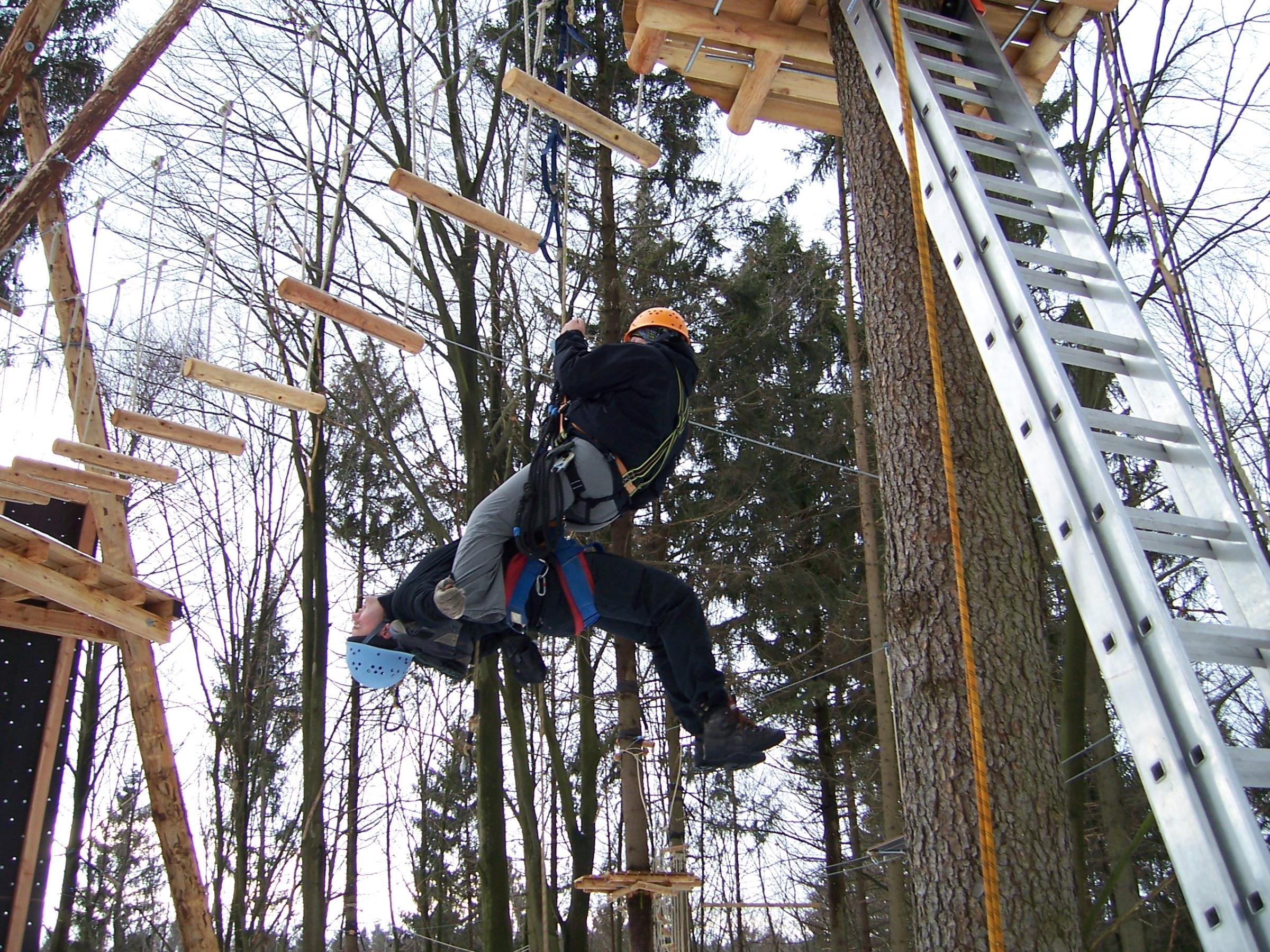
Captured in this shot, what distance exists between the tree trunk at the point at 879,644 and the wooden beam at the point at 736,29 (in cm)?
526

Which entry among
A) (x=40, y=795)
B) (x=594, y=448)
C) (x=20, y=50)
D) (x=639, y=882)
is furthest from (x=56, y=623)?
(x=639, y=882)

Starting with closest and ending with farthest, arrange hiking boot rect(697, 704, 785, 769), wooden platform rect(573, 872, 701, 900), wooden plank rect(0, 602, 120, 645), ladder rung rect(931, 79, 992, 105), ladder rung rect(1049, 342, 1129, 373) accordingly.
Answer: ladder rung rect(1049, 342, 1129, 373) → ladder rung rect(931, 79, 992, 105) → hiking boot rect(697, 704, 785, 769) → wooden plank rect(0, 602, 120, 645) → wooden platform rect(573, 872, 701, 900)

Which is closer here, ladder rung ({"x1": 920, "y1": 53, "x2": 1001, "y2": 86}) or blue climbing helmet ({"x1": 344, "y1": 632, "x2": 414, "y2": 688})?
ladder rung ({"x1": 920, "y1": 53, "x2": 1001, "y2": 86})

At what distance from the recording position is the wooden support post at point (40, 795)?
5.12 meters

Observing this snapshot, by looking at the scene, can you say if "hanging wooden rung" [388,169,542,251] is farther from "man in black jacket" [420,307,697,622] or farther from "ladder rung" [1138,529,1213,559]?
"ladder rung" [1138,529,1213,559]

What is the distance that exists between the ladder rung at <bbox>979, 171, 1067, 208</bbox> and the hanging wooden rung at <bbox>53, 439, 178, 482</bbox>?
4.49m

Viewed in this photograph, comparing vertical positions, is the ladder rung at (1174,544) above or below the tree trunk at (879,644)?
below

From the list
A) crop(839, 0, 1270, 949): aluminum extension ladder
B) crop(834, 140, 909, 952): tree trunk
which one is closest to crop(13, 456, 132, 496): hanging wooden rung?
crop(839, 0, 1270, 949): aluminum extension ladder

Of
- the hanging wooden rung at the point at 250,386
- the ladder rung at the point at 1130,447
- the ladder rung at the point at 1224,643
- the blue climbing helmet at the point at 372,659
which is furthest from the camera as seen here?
the hanging wooden rung at the point at 250,386

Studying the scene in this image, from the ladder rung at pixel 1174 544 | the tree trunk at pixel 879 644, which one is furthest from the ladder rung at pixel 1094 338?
the tree trunk at pixel 879 644

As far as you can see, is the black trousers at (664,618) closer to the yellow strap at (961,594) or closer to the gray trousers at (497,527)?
the gray trousers at (497,527)

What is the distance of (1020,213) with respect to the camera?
2818mm

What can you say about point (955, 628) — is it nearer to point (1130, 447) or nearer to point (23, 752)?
point (1130, 447)

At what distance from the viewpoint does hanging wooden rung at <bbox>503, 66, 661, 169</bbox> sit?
13.3ft
